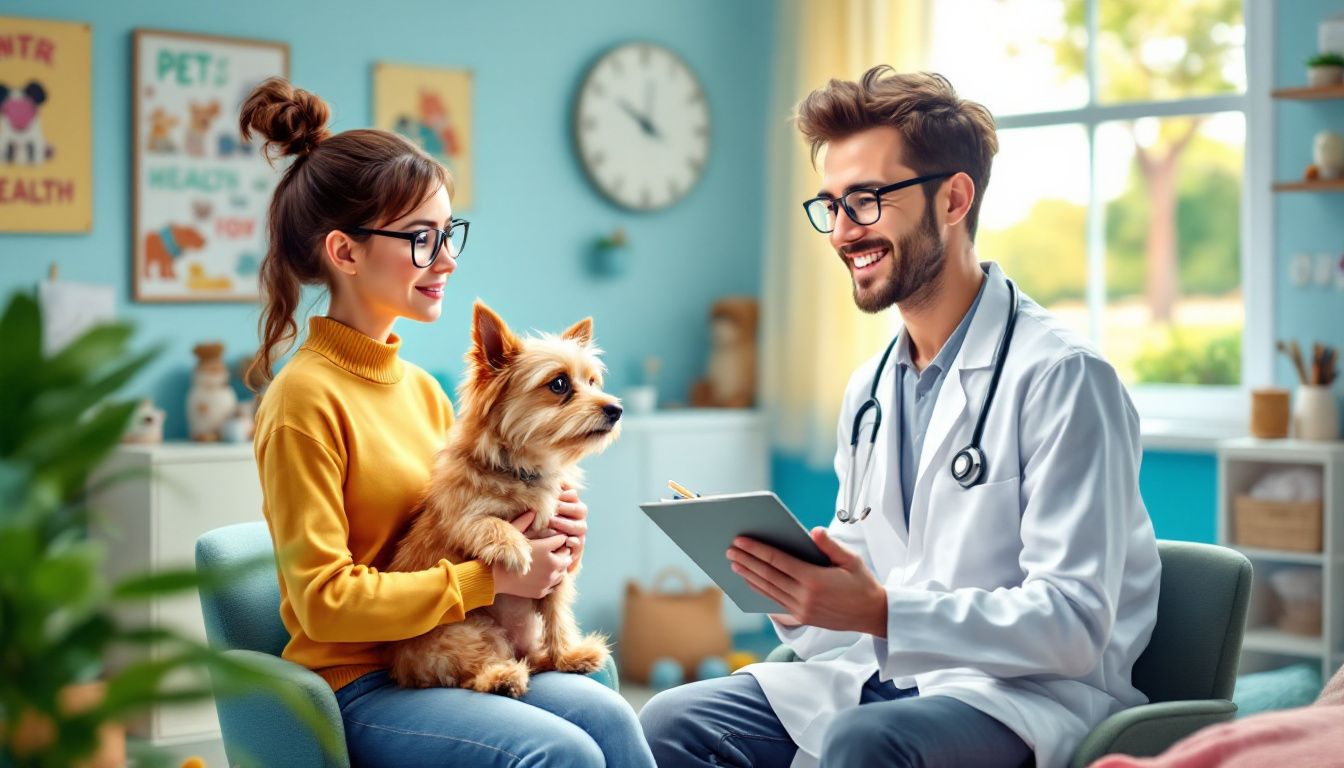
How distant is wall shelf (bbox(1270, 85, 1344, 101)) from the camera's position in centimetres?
370

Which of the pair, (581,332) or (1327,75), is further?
(1327,75)

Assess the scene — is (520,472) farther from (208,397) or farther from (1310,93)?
(1310,93)

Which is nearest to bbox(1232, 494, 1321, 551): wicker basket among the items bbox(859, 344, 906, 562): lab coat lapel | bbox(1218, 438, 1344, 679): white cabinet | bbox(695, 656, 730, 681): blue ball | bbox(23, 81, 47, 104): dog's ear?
bbox(1218, 438, 1344, 679): white cabinet

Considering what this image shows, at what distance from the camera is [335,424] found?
1.85 metres

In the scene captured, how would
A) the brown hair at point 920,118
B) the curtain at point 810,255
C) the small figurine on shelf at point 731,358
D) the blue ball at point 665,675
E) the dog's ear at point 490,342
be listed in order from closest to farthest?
the dog's ear at point 490,342 → the brown hair at point 920,118 → the blue ball at point 665,675 → the curtain at point 810,255 → the small figurine on shelf at point 731,358

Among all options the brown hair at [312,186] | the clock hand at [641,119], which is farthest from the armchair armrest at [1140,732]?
the clock hand at [641,119]

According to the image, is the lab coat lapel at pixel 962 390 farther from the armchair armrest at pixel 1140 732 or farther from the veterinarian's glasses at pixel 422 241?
the veterinarian's glasses at pixel 422 241

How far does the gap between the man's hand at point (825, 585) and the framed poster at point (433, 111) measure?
292cm

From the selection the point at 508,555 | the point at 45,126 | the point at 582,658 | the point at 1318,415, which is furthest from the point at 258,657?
the point at 1318,415

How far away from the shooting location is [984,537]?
1.81 metres

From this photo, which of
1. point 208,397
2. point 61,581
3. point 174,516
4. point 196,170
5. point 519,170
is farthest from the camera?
point 519,170

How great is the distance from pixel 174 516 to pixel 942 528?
8.09ft

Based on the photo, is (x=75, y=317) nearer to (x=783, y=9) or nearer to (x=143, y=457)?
(x=143, y=457)

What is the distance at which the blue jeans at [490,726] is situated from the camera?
172 centimetres
